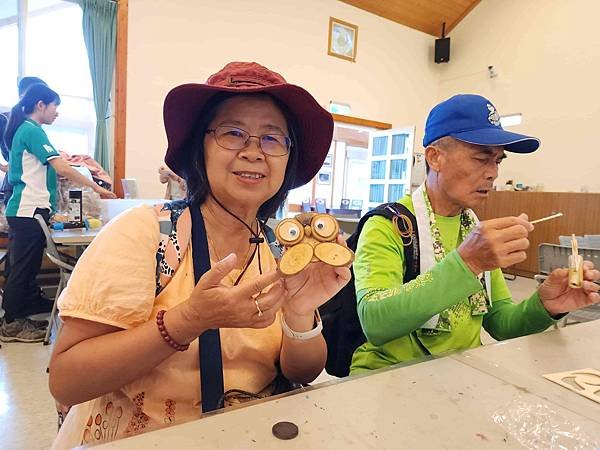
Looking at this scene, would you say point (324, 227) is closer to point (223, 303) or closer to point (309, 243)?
point (309, 243)

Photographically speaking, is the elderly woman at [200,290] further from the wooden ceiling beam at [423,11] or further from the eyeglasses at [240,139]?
the wooden ceiling beam at [423,11]

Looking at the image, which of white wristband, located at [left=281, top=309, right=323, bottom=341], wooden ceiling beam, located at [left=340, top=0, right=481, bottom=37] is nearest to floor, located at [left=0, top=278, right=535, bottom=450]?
white wristband, located at [left=281, top=309, right=323, bottom=341]

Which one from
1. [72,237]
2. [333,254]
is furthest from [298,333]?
[72,237]

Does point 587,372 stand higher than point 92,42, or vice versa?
point 92,42

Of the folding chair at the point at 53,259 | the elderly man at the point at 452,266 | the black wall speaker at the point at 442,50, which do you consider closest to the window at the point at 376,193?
the black wall speaker at the point at 442,50

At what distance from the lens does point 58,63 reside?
4.88 meters

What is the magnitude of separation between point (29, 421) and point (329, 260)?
6.13 ft

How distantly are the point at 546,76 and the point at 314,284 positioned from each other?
7117 millimetres

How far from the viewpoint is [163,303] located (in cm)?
84

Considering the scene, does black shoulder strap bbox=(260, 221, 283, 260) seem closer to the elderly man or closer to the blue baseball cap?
the elderly man

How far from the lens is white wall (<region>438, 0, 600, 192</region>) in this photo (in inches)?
232

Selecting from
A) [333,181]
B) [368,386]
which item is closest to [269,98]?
[368,386]

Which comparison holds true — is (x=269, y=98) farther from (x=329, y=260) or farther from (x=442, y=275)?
(x=442, y=275)

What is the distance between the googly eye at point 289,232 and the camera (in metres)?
0.75
